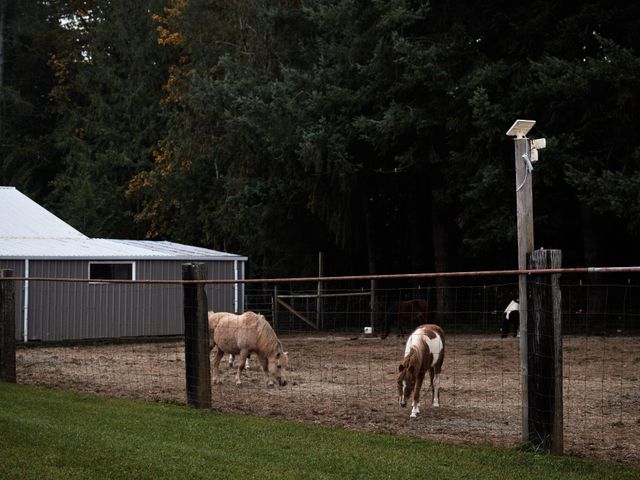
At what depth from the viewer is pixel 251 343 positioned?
51.9 ft

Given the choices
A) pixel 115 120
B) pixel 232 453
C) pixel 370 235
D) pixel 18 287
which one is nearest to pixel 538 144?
pixel 232 453

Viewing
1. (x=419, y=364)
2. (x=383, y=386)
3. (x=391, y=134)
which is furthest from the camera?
(x=391, y=134)

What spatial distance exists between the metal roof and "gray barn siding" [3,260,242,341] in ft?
0.99

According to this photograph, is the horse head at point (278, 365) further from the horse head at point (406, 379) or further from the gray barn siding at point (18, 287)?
the gray barn siding at point (18, 287)

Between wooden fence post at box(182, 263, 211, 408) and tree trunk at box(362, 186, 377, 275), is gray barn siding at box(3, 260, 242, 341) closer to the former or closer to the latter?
tree trunk at box(362, 186, 377, 275)

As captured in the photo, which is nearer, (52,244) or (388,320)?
(388,320)

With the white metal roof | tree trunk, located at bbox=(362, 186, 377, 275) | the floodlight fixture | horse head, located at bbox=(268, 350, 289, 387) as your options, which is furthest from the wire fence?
tree trunk, located at bbox=(362, 186, 377, 275)

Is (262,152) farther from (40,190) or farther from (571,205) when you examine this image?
(40,190)

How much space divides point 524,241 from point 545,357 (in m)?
1.09

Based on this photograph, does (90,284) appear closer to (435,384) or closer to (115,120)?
(435,384)

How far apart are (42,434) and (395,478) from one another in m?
3.60

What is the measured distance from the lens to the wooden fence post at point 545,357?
8.86 m

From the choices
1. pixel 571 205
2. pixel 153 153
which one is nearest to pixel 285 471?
pixel 571 205

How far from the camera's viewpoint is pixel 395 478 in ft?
25.6
